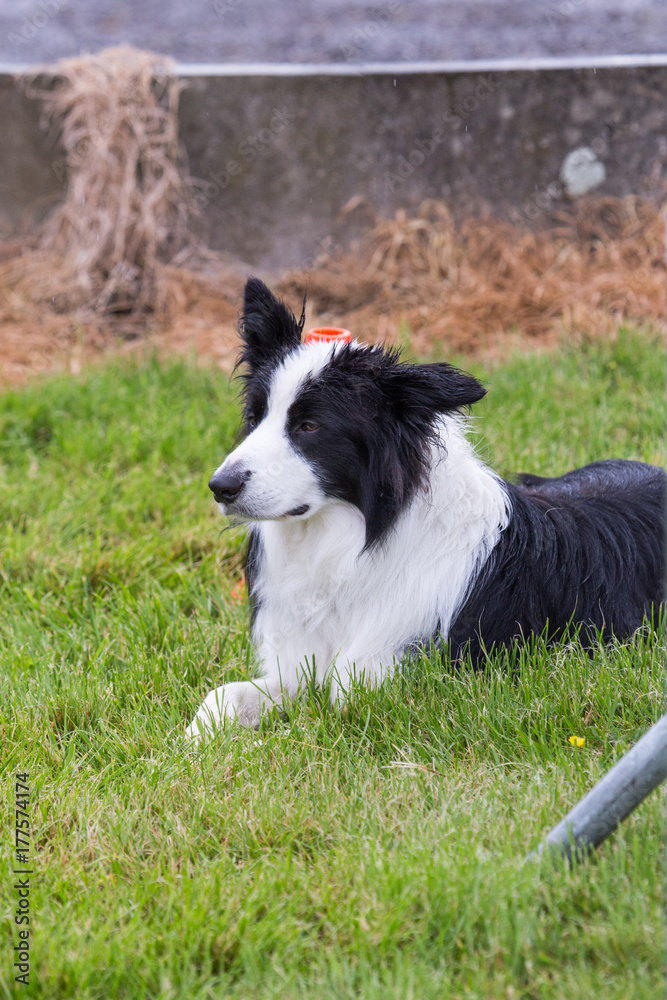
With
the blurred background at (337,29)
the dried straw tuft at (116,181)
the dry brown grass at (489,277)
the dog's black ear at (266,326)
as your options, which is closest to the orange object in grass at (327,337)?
the dog's black ear at (266,326)

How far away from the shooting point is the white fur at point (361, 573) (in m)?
2.81

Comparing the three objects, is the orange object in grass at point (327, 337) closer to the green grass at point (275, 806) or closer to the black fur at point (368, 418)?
the black fur at point (368, 418)

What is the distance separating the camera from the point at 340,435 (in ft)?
8.80

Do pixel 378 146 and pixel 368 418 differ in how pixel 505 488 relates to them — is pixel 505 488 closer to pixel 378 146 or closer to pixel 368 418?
pixel 368 418

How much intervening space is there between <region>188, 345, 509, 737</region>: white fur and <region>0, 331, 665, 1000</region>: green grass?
0.15m

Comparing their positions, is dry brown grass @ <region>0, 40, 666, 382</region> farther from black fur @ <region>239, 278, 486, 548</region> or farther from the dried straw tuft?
black fur @ <region>239, 278, 486, 548</region>

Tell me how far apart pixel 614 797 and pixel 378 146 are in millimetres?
5962

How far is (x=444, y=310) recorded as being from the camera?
21.0 ft

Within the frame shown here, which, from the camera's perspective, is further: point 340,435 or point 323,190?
point 323,190

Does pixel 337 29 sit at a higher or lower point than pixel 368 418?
higher

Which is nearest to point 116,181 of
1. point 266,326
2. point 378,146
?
point 378,146

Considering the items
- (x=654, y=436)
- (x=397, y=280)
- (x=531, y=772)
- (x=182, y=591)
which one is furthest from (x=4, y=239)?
(x=531, y=772)

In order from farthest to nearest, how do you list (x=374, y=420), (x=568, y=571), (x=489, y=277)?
(x=489, y=277) < (x=568, y=571) < (x=374, y=420)

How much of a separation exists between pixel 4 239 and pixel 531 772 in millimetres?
6266
